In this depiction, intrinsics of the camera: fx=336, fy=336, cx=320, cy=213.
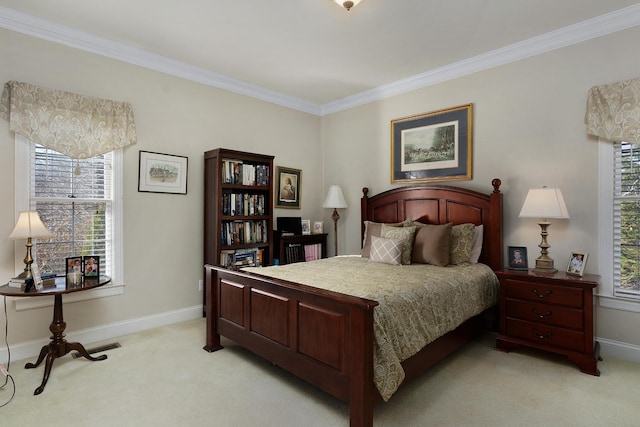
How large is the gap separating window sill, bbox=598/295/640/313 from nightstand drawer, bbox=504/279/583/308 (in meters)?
0.53

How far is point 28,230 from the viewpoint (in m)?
2.51

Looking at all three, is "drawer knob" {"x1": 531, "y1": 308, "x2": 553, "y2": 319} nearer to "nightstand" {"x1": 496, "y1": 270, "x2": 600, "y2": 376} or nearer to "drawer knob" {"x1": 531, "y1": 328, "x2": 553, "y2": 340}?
"nightstand" {"x1": 496, "y1": 270, "x2": 600, "y2": 376}

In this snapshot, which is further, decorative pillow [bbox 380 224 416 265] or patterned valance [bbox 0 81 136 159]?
decorative pillow [bbox 380 224 416 265]

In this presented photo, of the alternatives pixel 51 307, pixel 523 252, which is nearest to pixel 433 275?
pixel 523 252

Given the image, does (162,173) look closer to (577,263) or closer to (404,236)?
(404,236)

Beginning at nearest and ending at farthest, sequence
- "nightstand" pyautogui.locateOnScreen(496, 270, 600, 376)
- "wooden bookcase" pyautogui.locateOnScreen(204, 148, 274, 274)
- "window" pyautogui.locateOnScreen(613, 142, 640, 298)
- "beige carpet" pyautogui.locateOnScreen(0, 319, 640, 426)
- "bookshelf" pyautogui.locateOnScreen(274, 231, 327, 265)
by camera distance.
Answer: "beige carpet" pyautogui.locateOnScreen(0, 319, 640, 426) < "nightstand" pyautogui.locateOnScreen(496, 270, 600, 376) < "window" pyautogui.locateOnScreen(613, 142, 640, 298) < "wooden bookcase" pyautogui.locateOnScreen(204, 148, 274, 274) < "bookshelf" pyautogui.locateOnScreen(274, 231, 327, 265)

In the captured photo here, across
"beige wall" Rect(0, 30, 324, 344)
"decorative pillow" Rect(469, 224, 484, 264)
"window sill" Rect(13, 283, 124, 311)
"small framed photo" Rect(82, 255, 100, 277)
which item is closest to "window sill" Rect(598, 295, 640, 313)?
"decorative pillow" Rect(469, 224, 484, 264)

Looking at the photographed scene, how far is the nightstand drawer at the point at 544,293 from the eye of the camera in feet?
8.61

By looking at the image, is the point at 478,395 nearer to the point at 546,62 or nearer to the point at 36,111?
the point at 546,62

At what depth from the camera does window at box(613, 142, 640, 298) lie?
2.77 metres

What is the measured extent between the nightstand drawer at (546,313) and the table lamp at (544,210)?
0.31m

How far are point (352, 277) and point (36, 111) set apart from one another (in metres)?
2.96

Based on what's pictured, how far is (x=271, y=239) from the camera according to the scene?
4.14 meters

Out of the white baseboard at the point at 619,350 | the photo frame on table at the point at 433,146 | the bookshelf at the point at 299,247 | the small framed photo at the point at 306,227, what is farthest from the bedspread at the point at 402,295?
the small framed photo at the point at 306,227
